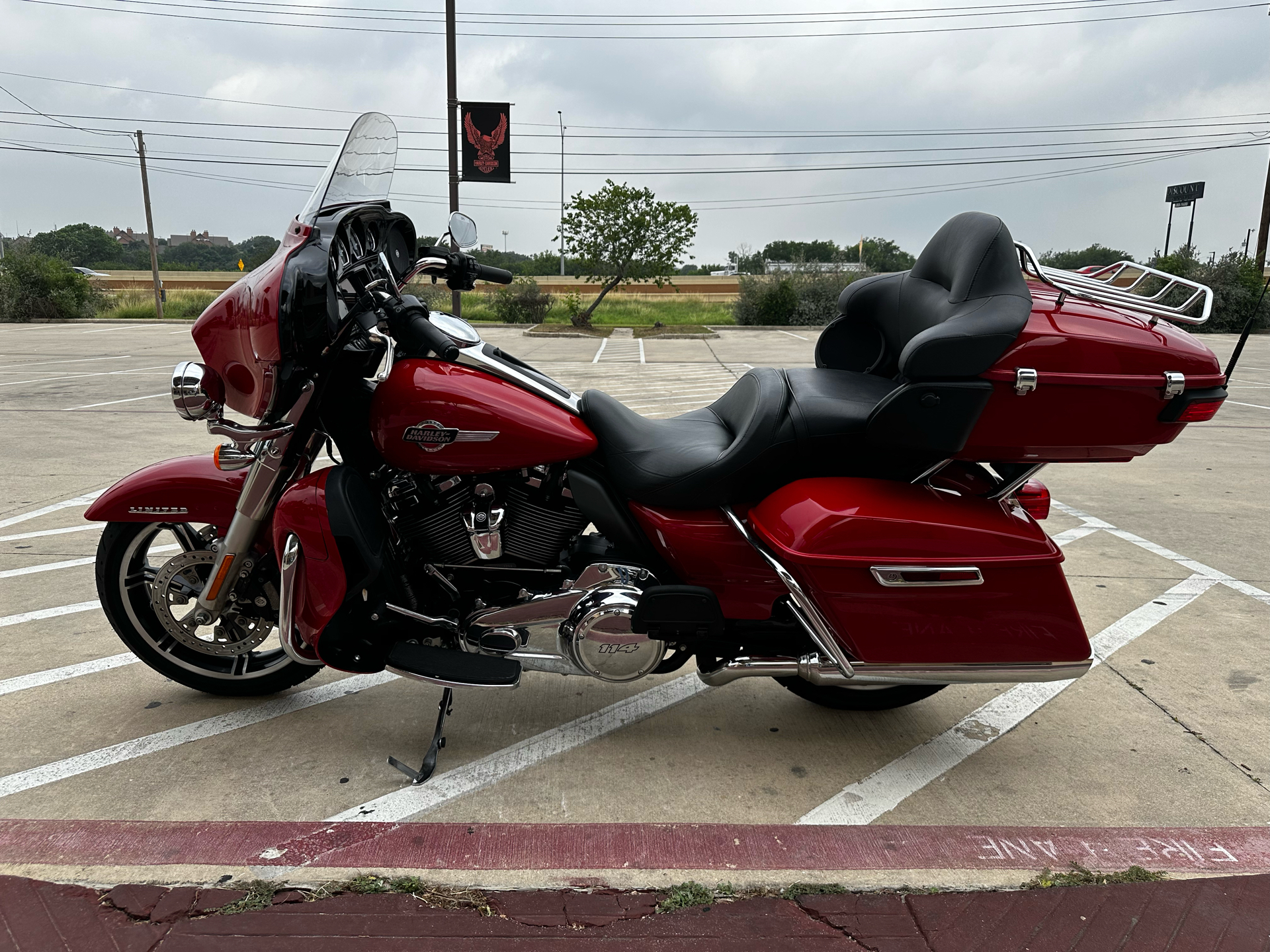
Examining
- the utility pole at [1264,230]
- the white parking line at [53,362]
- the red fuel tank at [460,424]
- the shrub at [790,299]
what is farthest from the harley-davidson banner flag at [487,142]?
the utility pole at [1264,230]

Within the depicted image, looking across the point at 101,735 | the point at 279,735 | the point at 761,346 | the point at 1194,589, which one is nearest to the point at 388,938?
the point at 279,735

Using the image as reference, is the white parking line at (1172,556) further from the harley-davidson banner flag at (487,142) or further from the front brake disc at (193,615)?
the harley-davidson banner flag at (487,142)

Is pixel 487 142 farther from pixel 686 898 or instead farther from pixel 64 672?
pixel 686 898

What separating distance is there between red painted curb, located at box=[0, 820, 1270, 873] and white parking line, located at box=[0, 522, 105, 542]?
9.59 ft

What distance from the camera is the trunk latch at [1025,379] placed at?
7.10 ft

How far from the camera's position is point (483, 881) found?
7.20 feet

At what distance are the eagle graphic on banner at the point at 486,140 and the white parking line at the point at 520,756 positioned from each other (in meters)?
17.6

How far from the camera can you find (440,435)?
242 centimetres

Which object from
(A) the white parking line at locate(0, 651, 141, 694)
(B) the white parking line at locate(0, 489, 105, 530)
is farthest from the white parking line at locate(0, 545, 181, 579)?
(A) the white parking line at locate(0, 651, 141, 694)

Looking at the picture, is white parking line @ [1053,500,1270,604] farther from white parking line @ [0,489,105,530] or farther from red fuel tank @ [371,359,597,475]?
white parking line @ [0,489,105,530]

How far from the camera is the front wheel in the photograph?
286cm

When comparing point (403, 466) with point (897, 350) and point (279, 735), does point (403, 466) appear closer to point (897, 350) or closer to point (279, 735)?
point (279, 735)

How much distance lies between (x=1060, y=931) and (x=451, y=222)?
265 centimetres

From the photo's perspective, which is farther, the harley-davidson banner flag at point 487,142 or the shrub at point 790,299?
the shrub at point 790,299
